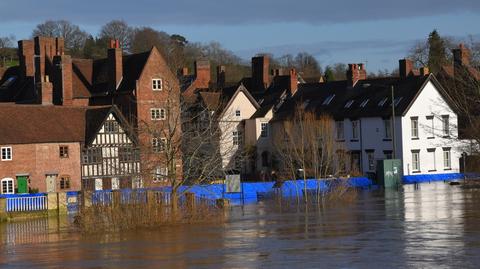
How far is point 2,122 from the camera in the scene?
66.9 metres

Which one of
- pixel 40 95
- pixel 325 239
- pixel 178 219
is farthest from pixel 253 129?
pixel 325 239

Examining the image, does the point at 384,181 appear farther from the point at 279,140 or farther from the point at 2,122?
the point at 2,122

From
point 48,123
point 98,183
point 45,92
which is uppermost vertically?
point 45,92

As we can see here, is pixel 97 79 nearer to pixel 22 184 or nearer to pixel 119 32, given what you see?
pixel 22 184

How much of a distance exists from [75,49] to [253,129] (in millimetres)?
54274

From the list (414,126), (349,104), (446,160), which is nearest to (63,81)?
(349,104)

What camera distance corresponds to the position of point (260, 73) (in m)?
98.6

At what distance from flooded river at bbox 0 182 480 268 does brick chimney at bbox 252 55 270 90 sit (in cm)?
4794

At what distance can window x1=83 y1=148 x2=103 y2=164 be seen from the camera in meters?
70.0

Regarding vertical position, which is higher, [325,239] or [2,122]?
[2,122]

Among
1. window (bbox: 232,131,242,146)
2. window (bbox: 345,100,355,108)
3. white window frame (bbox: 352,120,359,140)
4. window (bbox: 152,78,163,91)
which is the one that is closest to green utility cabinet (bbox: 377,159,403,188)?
white window frame (bbox: 352,120,359,140)

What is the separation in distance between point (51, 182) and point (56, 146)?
278cm

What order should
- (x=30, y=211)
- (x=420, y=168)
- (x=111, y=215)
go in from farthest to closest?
(x=420, y=168), (x=30, y=211), (x=111, y=215)

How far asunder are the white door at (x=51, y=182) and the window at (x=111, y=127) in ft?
17.9
